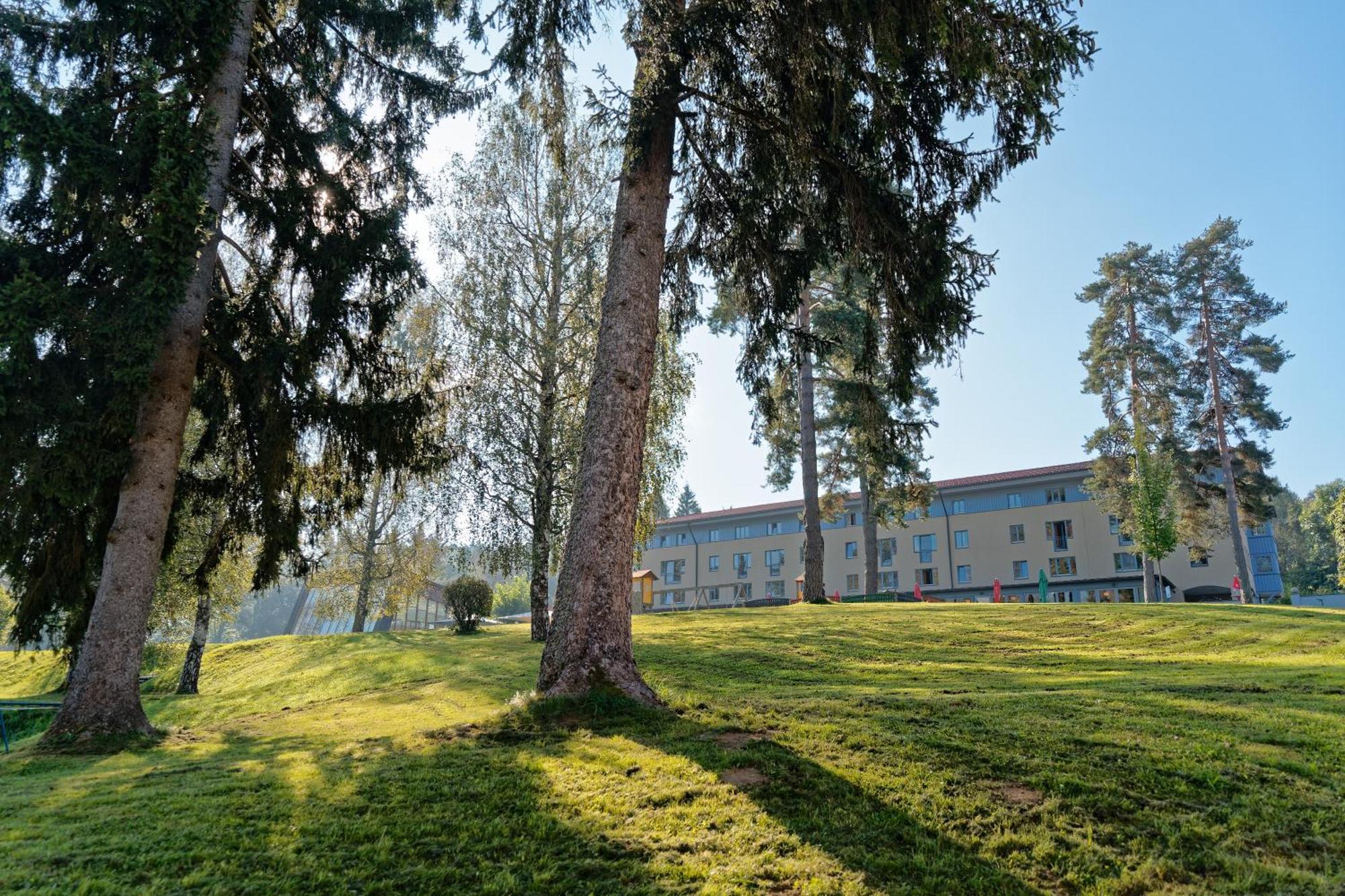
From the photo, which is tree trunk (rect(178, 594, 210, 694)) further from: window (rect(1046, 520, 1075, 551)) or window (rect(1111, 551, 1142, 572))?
window (rect(1111, 551, 1142, 572))

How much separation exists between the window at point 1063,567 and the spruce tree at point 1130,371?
11.5 m

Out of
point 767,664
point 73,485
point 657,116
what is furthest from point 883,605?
point 73,485

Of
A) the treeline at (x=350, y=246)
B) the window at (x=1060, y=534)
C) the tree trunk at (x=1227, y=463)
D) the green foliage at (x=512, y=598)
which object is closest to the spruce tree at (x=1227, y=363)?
the tree trunk at (x=1227, y=463)

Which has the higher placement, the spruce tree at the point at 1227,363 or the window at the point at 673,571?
the spruce tree at the point at 1227,363

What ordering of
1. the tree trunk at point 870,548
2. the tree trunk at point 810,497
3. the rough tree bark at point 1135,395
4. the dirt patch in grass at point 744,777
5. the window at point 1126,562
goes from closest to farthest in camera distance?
the dirt patch in grass at point 744,777, the tree trunk at point 810,497, the tree trunk at point 870,548, the rough tree bark at point 1135,395, the window at point 1126,562

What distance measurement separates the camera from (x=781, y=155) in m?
9.80

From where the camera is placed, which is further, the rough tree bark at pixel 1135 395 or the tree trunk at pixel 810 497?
the rough tree bark at pixel 1135 395

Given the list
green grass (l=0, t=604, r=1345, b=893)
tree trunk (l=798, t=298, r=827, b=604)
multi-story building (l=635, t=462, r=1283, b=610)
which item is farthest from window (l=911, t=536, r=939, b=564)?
green grass (l=0, t=604, r=1345, b=893)

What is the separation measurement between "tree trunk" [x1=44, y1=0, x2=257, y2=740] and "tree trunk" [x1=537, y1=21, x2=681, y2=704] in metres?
4.84

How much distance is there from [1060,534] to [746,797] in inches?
2028

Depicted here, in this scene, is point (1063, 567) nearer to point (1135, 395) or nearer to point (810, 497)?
point (1135, 395)

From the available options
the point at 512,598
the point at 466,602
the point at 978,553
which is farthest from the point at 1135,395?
the point at 512,598

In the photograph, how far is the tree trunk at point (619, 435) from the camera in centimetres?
777

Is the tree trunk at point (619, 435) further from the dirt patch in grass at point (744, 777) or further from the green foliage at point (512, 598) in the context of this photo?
the green foliage at point (512, 598)
